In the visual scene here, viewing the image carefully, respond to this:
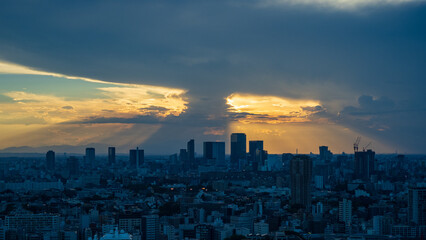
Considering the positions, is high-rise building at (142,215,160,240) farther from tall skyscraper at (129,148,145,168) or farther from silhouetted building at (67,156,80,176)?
tall skyscraper at (129,148,145,168)

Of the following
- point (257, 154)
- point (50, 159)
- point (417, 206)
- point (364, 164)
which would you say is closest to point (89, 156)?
point (50, 159)

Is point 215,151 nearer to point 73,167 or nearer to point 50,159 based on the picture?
point 50,159

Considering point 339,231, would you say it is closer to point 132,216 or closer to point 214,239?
point 214,239

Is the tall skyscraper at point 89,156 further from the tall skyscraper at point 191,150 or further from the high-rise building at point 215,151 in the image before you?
the high-rise building at point 215,151

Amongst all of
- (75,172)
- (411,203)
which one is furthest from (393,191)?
(75,172)

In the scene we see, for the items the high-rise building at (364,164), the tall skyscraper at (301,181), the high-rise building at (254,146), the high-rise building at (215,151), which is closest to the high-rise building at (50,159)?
the high-rise building at (215,151)
